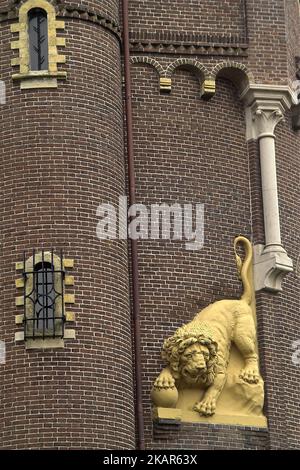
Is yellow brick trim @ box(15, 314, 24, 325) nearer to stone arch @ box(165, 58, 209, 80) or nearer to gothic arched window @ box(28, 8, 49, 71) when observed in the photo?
gothic arched window @ box(28, 8, 49, 71)

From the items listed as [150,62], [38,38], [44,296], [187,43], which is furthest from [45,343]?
[187,43]

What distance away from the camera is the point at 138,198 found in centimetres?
3591

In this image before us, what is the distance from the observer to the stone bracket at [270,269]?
118 ft

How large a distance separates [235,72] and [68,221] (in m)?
4.93

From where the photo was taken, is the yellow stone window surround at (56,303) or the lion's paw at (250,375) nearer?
the yellow stone window surround at (56,303)

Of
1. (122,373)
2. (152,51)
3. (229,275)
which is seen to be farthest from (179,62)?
(122,373)

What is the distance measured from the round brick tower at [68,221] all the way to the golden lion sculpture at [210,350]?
727 mm

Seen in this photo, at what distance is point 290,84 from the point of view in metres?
37.5

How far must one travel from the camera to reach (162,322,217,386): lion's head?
34.5m

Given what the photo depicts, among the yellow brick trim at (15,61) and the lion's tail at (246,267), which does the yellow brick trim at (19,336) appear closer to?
the lion's tail at (246,267)

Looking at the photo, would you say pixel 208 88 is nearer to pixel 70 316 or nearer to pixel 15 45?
pixel 15 45

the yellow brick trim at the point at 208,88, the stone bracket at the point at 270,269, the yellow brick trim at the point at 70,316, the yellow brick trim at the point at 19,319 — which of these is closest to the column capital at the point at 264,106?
the yellow brick trim at the point at 208,88

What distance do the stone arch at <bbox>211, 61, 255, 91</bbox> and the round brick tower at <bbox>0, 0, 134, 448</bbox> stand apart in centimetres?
190
